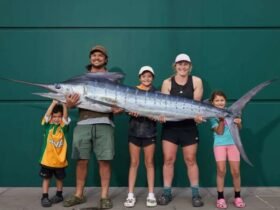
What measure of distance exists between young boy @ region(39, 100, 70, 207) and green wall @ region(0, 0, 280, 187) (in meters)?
0.90

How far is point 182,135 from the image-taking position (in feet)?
15.0

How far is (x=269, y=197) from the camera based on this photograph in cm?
496

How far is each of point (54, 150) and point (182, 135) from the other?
1517 mm

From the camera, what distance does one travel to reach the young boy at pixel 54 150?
4.54m

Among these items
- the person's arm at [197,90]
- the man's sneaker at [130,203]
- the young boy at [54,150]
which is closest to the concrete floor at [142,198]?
the man's sneaker at [130,203]

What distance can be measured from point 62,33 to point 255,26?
9.19 ft

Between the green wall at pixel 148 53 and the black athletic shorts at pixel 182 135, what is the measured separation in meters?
1.01

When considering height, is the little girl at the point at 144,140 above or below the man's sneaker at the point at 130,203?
above

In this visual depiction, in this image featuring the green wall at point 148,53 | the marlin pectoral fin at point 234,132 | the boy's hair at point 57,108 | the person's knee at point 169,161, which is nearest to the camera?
the marlin pectoral fin at point 234,132

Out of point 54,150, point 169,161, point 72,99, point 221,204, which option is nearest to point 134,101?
point 72,99

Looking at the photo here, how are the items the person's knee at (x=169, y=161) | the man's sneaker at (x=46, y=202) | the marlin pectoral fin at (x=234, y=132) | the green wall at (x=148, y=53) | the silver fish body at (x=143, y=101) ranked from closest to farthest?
the marlin pectoral fin at (x=234, y=132) < the silver fish body at (x=143, y=101) < the man's sneaker at (x=46, y=202) < the person's knee at (x=169, y=161) < the green wall at (x=148, y=53)

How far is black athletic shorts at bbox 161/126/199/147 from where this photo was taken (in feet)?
15.0

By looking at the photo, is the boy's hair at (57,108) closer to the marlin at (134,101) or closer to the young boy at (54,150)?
the young boy at (54,150)

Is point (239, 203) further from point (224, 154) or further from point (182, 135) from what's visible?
A: point (182, 135)
